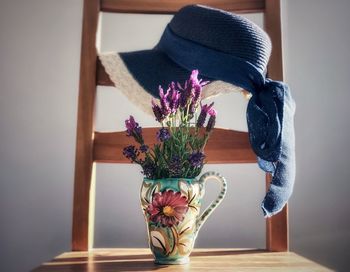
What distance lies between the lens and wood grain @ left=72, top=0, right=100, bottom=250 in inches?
22.8

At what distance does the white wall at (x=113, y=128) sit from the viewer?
2.67 ft

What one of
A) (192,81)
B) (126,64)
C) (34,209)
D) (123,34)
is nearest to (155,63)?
(126,64)

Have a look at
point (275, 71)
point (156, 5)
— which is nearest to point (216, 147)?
point (275, 71)

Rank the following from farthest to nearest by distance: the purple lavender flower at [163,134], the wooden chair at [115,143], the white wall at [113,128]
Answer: the white wall at [113,128]
the wooden chair at [115,143]
the purple lavender flower at [163,134]

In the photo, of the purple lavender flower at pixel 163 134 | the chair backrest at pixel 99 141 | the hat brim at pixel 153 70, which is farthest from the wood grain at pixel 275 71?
the purple lavender flower at pixel 163 134

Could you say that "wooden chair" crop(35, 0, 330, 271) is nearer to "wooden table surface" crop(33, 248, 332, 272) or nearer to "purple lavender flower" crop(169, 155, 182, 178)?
"wooden table surface" crop(33, 248, 332, 272)

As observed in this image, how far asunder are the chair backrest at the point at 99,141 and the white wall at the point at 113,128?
0.77 ft

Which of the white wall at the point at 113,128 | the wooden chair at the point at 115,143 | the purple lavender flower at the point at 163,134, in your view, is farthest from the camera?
the white wall at the point at 113,128

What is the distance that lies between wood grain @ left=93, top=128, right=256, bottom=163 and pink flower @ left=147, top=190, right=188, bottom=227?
0.55 feet

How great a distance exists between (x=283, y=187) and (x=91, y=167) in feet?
0.93

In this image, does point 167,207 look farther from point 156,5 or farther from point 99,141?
point 156,5

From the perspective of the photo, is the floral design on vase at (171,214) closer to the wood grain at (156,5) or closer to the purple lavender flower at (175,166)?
the purple lavender flower at (175,166)

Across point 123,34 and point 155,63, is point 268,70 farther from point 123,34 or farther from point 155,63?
point 123,34

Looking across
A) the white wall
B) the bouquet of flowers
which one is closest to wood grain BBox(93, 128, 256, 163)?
the bouquet of flowers
